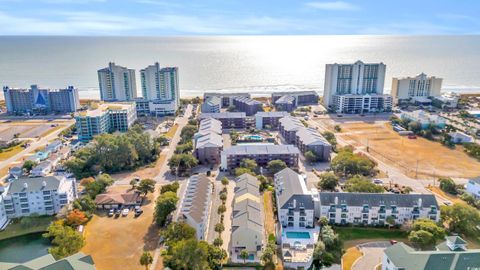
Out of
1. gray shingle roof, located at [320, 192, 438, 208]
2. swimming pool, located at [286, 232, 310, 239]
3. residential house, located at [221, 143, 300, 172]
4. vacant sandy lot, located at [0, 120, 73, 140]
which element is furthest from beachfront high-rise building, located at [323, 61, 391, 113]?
vacant sandy lot, located at [0, 120, 73, 140]

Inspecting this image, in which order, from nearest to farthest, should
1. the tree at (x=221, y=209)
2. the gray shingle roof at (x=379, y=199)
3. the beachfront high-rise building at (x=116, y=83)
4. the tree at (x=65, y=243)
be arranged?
the tree at (x=65, y=243)
the gray shingle roof at (x=379, y=199)
the tree at (x=221, y=209)
the beachfront high-rise building at (x=116, y=83)

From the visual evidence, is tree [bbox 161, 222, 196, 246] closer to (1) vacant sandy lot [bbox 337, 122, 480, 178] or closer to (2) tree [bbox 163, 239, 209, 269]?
(2) tree [bbox 163, 239, 209, 269]

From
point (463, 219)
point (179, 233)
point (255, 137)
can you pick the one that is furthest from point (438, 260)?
point (255, 137)

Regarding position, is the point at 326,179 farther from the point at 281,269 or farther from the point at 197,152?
the point at 197,152

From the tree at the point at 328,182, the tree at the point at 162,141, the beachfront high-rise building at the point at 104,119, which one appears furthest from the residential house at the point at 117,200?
the beachfront high-rise building at the point at 104,119

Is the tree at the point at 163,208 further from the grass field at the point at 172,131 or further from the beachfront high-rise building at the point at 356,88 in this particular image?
the beachfront high-rise building at the point at 356,88

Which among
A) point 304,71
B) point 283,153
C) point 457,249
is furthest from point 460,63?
point 457,249

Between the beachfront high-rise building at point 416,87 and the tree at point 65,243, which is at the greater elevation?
the beachfront high-rise building at point 416,87
